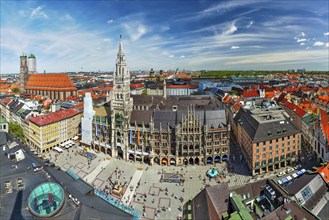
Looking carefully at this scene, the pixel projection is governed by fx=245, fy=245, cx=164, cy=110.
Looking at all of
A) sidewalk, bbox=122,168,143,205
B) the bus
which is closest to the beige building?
sidewalk, bbox=122,168,143,205

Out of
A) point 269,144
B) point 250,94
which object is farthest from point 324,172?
point 250,94

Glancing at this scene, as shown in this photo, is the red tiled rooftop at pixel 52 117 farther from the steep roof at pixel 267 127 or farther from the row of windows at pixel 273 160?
the row of windows at pixel 273 160

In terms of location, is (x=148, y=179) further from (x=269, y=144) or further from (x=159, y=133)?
(x=269, y=144)

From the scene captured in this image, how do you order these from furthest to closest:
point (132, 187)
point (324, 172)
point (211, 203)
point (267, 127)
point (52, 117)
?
1. point (52, 117)
2. point (267, 127)
3. point (132, 187)
4. point (324, 172)
5. point (211, 203)

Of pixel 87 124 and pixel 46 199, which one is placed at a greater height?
pixel 46 199

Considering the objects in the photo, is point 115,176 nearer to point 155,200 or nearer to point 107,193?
point 107,193

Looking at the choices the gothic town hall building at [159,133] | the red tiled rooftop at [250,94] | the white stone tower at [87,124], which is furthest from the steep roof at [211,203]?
the red tiled rooftop at [250,94]

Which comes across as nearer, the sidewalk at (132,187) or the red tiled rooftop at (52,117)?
the sidewalk at (132,187)

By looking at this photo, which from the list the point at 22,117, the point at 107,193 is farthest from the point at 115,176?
the point at 22,117
